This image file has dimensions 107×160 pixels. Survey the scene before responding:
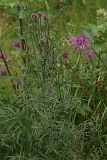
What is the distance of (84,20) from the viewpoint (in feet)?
20.3

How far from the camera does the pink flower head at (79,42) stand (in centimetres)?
344

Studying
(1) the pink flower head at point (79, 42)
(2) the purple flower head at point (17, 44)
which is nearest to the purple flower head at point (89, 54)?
(1) the pink flower head at point (79, 42)

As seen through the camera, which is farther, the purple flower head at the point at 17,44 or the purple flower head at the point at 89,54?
the purple flower head at the point at 17,44

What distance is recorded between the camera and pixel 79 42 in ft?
11.3

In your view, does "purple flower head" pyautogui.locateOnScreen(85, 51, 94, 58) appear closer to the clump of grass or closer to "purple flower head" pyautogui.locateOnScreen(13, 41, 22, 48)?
the clump of grass

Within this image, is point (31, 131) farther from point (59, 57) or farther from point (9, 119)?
point (59, 57)

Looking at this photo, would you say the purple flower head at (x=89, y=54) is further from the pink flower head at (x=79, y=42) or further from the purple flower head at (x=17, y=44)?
the purple flower head at (x=17, y=44)

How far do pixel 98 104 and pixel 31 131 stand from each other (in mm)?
586

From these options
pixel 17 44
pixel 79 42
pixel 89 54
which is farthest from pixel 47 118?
pixel 17 44

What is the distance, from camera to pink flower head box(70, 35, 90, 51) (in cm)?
344

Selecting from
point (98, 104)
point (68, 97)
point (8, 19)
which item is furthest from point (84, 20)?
point (68, 97)

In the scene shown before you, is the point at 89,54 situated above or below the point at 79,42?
below

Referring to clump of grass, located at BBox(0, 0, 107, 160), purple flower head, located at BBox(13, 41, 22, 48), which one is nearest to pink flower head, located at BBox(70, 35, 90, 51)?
clump of grass, located at BBox(0, 0, 107, 160)

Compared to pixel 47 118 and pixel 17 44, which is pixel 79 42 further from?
pixel 47 118
